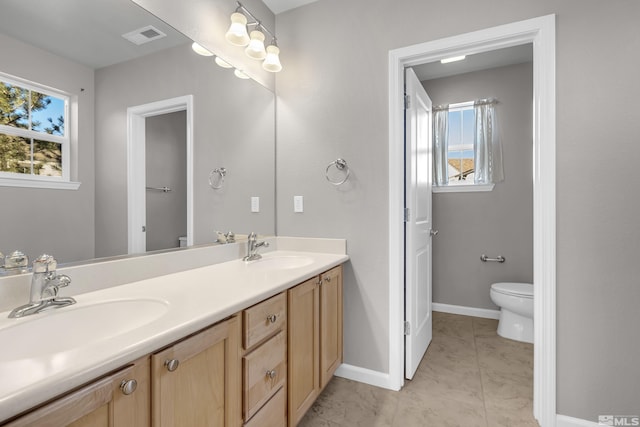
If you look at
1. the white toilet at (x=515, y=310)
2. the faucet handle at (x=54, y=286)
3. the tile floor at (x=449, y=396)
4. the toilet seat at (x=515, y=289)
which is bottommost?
the tile floor at (x=449, y=396)

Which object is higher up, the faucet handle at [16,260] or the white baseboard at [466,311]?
the faucet handle at [16,260]

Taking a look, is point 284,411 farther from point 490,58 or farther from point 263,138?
point 490,58

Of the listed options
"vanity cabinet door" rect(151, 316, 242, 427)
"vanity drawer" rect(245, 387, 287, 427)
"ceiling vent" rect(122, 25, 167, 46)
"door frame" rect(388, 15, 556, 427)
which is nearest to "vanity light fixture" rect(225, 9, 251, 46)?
"ceiling vent" rect(122, 25, 167, 46)

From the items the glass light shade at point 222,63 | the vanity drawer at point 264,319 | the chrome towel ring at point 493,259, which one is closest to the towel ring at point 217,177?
the glass light shade at point 222,63

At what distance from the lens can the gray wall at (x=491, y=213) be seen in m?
2.89

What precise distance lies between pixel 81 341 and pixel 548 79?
2173 mm

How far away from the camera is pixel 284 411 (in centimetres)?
131

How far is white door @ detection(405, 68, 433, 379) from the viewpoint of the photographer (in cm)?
197

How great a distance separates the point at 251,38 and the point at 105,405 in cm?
186

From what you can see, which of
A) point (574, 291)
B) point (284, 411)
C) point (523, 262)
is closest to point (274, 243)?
point (284, 411)

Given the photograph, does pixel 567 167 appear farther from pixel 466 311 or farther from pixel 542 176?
pixel 466 311

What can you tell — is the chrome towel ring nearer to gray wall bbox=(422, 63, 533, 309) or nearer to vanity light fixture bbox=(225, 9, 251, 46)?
gray wall bbox=(422, 63, 533, 309)

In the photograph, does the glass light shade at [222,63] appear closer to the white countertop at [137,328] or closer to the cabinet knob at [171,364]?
the white countertop at [137,328]

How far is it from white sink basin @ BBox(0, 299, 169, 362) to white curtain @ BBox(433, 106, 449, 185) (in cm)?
292
